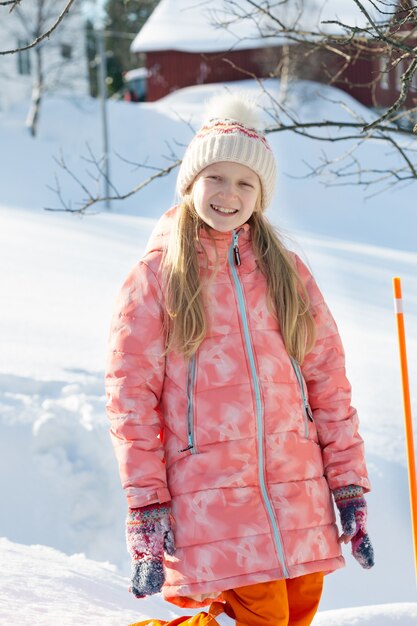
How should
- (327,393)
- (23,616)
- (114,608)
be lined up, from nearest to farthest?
(327,393) < (23,616) < (114,608)

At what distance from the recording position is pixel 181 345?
8.02 feet

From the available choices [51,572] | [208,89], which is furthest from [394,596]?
[208,89]

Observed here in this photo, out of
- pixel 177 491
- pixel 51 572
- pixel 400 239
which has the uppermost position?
pixel 177 491

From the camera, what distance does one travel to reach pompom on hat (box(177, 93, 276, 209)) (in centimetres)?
258

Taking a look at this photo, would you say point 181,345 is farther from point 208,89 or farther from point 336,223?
point 208,89

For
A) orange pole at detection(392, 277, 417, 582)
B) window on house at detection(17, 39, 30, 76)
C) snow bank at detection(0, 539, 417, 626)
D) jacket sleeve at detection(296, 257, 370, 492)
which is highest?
jacket sleeve at detection(296, 257, 370, 492)

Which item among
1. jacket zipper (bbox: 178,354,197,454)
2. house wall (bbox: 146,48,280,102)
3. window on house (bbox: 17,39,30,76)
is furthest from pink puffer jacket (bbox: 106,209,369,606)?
window on house (bbox: 17,39,30,76)

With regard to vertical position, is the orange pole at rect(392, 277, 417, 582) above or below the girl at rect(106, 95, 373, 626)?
below

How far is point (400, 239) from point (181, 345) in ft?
43.7

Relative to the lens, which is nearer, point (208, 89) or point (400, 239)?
point (400, 239)

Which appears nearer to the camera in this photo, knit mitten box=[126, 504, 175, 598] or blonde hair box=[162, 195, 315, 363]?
knit mitten box=[126, 504, 175, 598]

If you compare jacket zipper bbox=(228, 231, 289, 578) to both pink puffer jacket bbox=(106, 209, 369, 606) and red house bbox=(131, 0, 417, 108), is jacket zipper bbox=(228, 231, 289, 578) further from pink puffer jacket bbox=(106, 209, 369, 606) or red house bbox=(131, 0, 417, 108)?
red house bbox=(131, 0, 417, 108)

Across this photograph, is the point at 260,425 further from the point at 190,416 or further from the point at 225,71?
the point at 225,71

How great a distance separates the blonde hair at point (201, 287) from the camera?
8.03 ft
